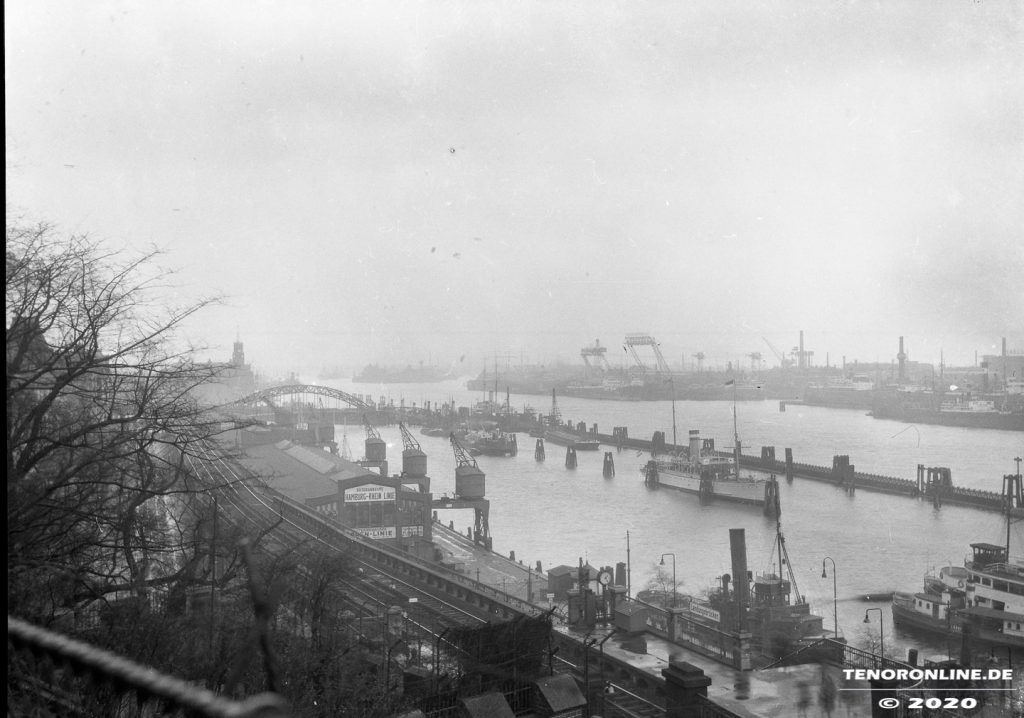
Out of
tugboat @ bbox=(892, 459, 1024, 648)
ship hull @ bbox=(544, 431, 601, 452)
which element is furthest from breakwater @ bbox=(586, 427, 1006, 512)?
tugboat @ bbox=(892, 459, 1024, 648)

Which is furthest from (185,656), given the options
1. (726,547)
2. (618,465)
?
(618,465)

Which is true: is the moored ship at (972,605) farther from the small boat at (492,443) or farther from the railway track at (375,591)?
the small boat at (492,443)

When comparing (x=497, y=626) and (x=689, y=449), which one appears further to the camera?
(x=689, y=449)

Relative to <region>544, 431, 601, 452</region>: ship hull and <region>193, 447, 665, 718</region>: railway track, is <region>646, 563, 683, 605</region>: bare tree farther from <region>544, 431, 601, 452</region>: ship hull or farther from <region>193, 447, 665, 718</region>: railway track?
<region>544, 431, 601, 452</region>: ship hull

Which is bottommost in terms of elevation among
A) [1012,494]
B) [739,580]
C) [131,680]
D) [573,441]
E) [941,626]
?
[941,626]

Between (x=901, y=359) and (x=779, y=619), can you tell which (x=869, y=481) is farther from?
(x=779, y=619)

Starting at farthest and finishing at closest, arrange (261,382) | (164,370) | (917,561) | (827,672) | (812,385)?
(812,385) < (261,382) < (917,561) < (827,672) < (164,370)

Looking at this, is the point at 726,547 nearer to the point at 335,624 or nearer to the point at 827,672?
the point at 827,672

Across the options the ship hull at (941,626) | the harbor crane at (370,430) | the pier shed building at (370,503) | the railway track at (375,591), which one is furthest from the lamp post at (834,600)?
the harbor crane at (370,430)

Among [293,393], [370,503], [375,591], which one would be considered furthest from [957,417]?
[375,591]
